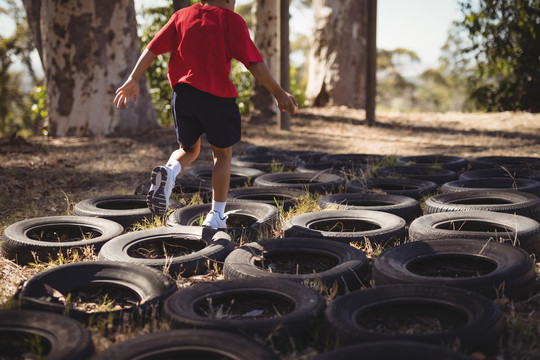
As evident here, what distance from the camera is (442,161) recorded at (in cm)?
791

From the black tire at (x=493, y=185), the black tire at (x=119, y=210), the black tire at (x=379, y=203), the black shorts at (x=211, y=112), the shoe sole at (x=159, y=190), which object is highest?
the black shorts at (x=211, y=112)

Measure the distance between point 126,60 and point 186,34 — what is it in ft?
25.8

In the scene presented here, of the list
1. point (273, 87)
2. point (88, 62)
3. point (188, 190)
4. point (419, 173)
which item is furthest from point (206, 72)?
point (88, 62)

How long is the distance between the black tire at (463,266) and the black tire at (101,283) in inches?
52.2

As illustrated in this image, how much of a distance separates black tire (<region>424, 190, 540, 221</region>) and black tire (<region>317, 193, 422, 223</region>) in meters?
0.13

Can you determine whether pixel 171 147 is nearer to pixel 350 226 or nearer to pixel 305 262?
pixel 350 226

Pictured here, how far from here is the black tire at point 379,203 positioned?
5.07m

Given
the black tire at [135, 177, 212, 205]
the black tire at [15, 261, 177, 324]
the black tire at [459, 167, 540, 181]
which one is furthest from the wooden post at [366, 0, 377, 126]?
the black tire at [15, 261, 177, 324]

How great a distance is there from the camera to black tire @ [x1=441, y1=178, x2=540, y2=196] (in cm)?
569

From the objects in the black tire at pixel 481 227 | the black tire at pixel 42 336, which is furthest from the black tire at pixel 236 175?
the black tire at pixel 42 336

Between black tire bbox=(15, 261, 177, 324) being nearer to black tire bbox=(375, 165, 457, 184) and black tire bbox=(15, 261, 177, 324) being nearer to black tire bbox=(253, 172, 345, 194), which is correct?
black tire bbox=(253, 172, 345, 194)

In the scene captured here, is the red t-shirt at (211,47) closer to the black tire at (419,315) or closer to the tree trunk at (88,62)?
the black tire at (419,315)

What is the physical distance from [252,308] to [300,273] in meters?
0.78

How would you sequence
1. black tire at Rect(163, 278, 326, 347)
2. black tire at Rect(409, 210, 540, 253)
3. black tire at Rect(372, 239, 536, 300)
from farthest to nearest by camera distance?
black tire at Rect(409, 210, 540, 253) < black tire at Rect(372, 239, 536, 300) < black tire at Rect(163, 278, 326, 347)
